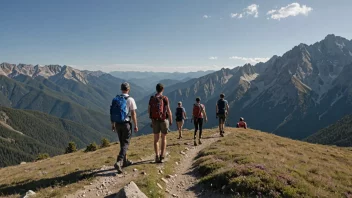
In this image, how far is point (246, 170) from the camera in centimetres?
1450

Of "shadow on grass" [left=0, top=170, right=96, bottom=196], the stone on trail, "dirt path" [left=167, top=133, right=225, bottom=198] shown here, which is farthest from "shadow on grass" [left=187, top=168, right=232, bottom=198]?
"shadow on grass" [left=0, top=170, right=96, bottom=196]

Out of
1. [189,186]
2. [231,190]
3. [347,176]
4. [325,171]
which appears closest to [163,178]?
[189,186]

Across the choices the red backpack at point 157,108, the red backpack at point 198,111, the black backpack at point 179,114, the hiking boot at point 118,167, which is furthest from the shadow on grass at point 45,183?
the black backpack at point 179,114

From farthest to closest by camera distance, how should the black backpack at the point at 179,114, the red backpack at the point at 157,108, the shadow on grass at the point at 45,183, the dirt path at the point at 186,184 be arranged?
1. the black backpack at the point at 179,114
2. the red backpack at the point at 157,108
3. the shadow on grass at the point at 45,183
4. the dirt path at the point at 186,184

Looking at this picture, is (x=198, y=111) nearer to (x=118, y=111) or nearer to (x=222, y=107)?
(x=222, y=107)

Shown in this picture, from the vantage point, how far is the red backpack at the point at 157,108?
16453 millimetres

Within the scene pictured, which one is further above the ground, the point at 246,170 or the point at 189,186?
the point at 246,170

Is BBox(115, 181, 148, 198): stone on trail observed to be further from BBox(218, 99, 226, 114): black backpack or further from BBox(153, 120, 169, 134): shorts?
BBox(218, 99, 226, 114): black backpack

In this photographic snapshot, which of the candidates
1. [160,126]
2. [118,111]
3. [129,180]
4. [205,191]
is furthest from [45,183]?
[205,191]

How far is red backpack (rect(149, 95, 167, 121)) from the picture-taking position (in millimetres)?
16453

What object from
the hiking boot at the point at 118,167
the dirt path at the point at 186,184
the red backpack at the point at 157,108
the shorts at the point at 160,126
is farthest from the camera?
the shorts at the point at 160,126

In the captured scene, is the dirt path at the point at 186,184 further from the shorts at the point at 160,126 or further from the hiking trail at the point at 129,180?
the shorts at the point at 160,126

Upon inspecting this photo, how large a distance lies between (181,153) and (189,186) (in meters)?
7.94

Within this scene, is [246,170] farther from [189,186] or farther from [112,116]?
[112,116]
